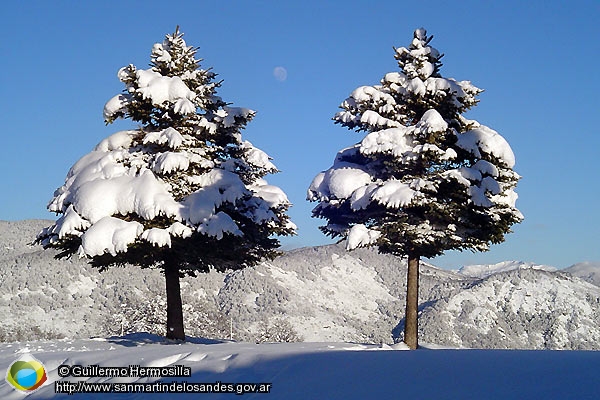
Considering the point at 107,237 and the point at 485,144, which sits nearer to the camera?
the point at 107,237

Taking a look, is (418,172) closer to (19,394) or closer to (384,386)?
(384,386)

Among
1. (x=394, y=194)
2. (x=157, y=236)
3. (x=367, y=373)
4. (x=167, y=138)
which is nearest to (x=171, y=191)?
Result: (x=167, y=138)

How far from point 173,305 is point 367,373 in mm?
11284

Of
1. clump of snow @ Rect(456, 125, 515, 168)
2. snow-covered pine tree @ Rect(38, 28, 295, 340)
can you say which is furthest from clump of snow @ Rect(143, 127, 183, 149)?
clump of snow @ Rect(456, 125, 515, 168)

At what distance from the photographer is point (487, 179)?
1738 centimetres

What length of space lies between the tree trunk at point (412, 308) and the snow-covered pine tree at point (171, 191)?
512cm

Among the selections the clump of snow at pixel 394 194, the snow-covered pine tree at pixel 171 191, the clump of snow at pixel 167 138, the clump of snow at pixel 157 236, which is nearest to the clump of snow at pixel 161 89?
the snow-covered pine tree at pixel 171 191

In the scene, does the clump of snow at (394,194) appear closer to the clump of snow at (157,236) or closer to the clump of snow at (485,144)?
the clump of snow at (485,144)

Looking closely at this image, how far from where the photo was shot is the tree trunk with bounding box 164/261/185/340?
61.4ft

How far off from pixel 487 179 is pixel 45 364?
1320 cm

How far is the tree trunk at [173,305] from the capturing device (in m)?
18.7

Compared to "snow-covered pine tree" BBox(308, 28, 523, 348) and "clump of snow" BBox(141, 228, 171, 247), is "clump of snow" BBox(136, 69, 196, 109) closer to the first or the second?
"clump of snow" BBox(141, 228, 171, 247)

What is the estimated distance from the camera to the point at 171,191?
18484 mm

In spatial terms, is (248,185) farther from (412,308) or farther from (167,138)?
(412,308)
